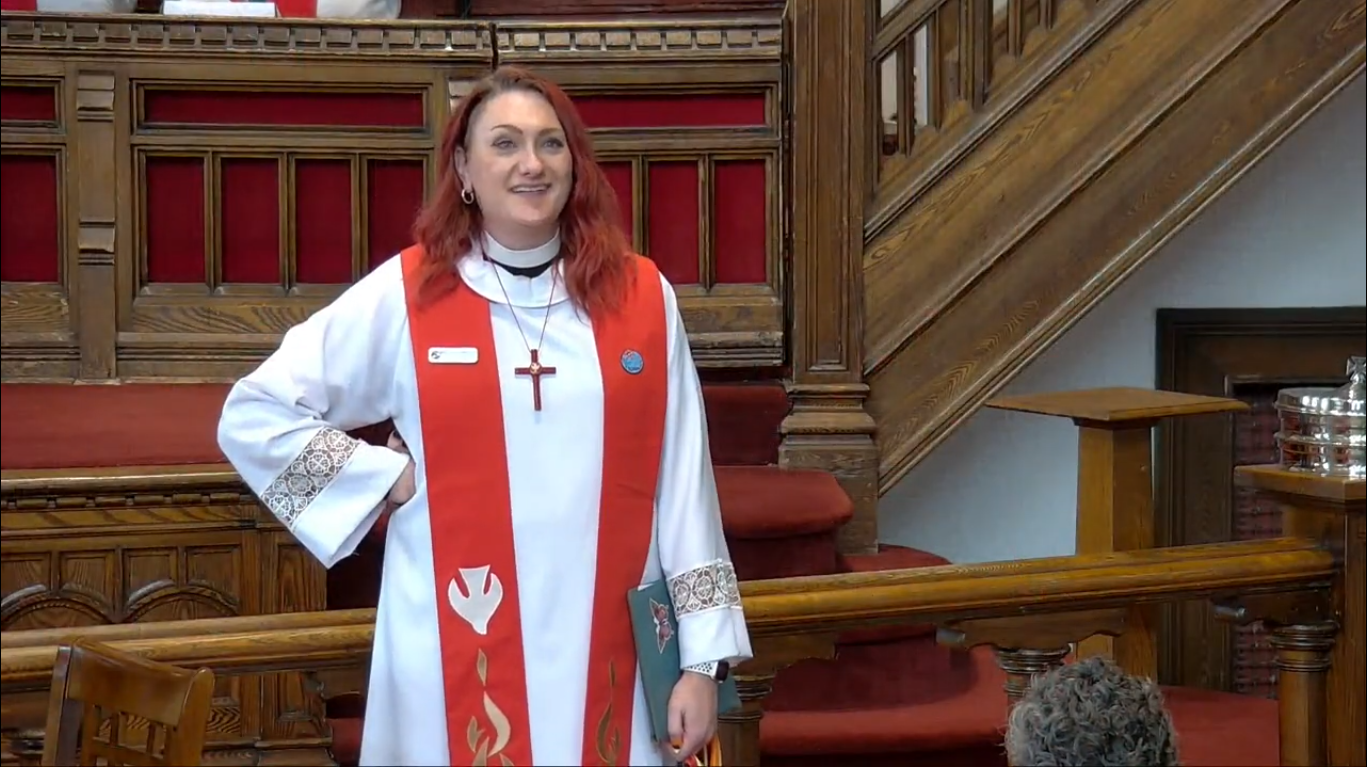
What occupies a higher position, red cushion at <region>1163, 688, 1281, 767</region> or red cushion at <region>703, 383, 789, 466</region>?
red cushion at <region>703, 383, 789, 466</region>

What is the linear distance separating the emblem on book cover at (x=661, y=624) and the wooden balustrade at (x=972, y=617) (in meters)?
0.32

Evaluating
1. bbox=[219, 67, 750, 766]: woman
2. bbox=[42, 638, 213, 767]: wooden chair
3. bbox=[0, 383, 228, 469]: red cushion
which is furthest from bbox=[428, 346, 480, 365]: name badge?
bbox=[0, 383, 228, 469]: red cushion

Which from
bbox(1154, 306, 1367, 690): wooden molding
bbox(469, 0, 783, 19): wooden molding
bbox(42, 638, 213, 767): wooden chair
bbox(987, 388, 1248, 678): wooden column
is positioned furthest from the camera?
bbox(469, 0, 783, 19): wooden molding

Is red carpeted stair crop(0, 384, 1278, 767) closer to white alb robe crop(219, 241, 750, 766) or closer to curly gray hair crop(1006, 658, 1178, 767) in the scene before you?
white alb robe crop(219, 241, 750, 766)

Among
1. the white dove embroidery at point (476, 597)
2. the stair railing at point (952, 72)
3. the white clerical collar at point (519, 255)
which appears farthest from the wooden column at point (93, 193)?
the white dove embroidery at point (476, 597)

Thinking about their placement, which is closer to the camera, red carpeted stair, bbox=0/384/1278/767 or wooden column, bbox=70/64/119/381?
red carpeted stair, bbox=0/384/1278/767

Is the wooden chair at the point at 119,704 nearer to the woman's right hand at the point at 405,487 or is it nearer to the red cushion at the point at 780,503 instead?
the woman's right hand at the point at 405,487

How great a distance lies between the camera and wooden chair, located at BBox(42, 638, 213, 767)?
204 centimetres

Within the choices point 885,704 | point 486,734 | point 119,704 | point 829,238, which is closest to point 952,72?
point 829,238

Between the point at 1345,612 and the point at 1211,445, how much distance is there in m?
2.18

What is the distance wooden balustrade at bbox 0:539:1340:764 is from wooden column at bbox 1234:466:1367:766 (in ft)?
0.07

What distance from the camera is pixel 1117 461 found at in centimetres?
305

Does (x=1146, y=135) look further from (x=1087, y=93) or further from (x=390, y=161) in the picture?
(x=390, y=161)

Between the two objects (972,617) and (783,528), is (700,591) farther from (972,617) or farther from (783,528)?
(783,528)
